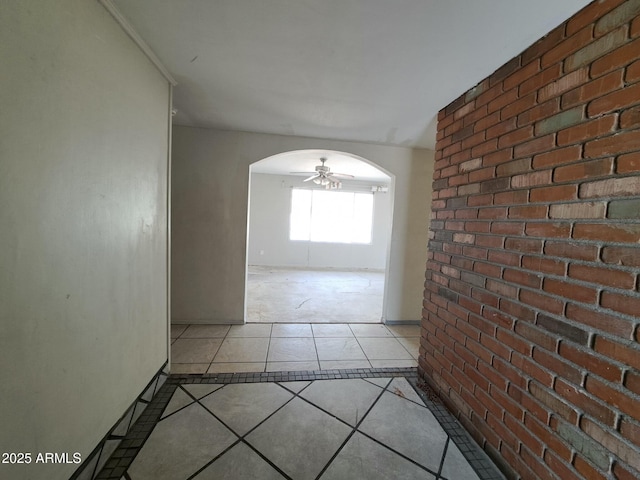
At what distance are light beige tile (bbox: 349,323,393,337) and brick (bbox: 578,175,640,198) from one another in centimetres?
231

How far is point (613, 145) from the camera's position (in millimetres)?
859

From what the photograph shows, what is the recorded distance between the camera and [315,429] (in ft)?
4.77

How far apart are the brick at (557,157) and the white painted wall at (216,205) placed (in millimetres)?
1944

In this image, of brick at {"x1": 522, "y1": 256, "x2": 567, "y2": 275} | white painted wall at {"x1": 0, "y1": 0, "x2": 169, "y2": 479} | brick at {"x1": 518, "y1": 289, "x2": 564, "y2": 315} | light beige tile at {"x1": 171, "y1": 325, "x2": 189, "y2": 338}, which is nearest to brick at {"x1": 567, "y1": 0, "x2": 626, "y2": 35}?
brick at {"x1": 522, "y1": 256, "x2": 567, "y2": 275}

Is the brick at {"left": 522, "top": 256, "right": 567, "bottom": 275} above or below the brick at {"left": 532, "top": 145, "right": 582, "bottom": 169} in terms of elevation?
below

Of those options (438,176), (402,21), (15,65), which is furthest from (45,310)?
(438,176)

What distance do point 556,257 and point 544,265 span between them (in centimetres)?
6

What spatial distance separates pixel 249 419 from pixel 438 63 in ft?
8.19

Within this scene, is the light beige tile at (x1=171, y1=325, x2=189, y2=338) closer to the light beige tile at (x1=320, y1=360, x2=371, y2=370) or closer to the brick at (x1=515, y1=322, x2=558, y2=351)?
the light beige tile at (x1=320, y1=360, x2=371, y2=370)

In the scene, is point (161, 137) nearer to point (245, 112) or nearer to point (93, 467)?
point (245, 112)

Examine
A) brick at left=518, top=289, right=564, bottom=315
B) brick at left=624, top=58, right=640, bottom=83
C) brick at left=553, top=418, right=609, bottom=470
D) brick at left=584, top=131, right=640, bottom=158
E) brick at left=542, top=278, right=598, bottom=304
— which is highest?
brick at left=624, top=58, right=640, bottom=83

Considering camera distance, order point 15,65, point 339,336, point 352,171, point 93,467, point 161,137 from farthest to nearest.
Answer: point 352,171, point 339,336, point 161,137, point 93,467, point 15,65

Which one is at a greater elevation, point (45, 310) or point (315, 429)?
point (45, 310)

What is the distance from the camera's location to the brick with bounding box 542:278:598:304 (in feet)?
2.94
